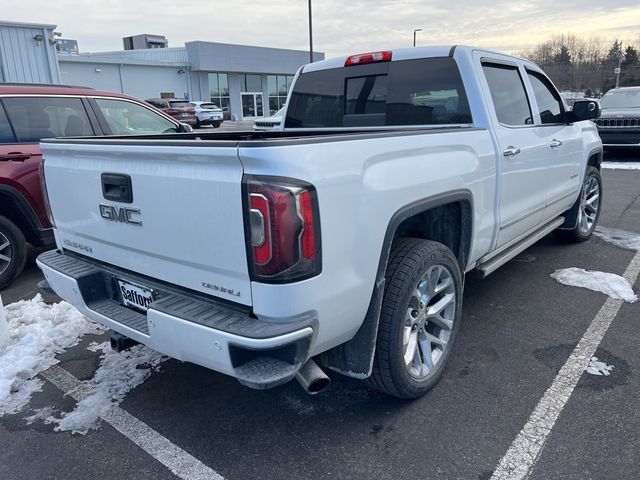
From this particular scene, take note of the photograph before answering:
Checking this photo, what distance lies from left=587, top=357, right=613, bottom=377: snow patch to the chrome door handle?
1475 millimetres

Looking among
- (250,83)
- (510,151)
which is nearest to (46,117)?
(510,151)

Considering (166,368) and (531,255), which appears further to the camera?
(531,255)

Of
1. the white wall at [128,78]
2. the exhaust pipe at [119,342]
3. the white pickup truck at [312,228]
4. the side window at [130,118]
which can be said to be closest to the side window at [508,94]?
the white pickup truck at [312,228]

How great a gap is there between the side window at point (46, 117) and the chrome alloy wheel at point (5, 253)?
40.0 inches

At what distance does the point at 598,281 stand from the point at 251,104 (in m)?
41.3

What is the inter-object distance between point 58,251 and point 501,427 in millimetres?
2873

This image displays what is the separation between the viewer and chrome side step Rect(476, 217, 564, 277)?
3.73 metres

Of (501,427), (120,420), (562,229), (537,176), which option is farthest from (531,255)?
(120,420)

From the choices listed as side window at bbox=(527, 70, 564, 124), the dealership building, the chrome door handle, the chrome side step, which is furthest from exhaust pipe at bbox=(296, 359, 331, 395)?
the dealership building

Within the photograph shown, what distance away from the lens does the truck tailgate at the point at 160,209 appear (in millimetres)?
2145

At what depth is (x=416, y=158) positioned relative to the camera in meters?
2.70

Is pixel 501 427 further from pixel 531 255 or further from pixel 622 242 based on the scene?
pixel 622 242

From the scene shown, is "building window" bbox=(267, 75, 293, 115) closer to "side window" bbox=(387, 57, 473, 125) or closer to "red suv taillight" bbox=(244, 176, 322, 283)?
"side window" bbox=(387, 57, 473, 125)

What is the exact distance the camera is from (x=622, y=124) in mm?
11898
